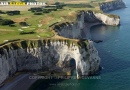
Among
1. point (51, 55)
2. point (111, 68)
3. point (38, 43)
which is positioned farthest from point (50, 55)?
point (111, 68)

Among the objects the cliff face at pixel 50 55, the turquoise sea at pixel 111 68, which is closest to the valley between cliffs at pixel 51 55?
the cliff face at pixel 50 55

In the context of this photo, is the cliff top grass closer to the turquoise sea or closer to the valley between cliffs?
the valley between cliffs

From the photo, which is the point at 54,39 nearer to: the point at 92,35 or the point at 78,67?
the point at 78,67

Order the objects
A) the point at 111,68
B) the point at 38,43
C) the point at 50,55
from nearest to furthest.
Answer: the point at 38,43, the point at 50,55, the point at 111,68

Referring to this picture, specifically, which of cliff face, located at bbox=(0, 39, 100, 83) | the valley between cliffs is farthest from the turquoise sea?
cliff face, located at bbox=(0, 39, 100, 83)

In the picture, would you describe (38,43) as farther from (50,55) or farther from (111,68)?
(111,68)

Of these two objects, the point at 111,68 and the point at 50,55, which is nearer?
the point at 50,55

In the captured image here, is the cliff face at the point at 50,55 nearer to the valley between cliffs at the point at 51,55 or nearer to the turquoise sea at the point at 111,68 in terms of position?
the valley between cliffs at the point at 51,55

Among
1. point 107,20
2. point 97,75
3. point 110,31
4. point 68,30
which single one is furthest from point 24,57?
point 107,20
